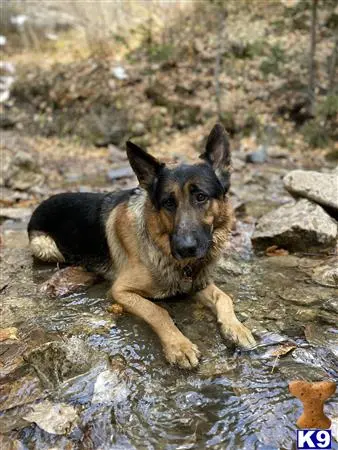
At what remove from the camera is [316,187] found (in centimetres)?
546

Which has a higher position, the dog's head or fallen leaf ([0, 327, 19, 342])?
the dog's head

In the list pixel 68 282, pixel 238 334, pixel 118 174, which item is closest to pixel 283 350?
pixel 238 334

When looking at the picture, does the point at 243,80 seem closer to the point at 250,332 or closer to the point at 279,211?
the point at 279,211

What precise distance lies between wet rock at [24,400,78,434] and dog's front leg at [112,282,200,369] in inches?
30.7

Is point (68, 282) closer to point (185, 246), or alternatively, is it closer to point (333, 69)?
point (185, 246)

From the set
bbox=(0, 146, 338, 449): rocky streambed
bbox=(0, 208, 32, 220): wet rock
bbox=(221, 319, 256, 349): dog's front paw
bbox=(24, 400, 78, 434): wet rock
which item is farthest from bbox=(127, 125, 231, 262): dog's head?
bbox=(0, 208, 32, 220): wet rock

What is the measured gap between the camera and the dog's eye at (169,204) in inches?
139

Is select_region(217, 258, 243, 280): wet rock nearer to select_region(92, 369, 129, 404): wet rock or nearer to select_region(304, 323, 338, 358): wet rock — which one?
select_region(304, 323, 338, 358): wet rock

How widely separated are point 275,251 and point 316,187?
1050mm

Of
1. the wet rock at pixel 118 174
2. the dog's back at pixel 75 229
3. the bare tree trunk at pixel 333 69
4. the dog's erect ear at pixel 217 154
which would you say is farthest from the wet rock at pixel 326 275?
the bare tree trunk at pixel 333 69

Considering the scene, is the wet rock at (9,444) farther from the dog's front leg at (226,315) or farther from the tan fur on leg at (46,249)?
the tan fur on leg at (46,249)

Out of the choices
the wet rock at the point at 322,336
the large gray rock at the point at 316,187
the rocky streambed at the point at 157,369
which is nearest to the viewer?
the rocky streambed at the point at 157,369

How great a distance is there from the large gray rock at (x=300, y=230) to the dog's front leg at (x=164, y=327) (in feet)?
6.61

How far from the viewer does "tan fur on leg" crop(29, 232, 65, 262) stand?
16.4 ft
